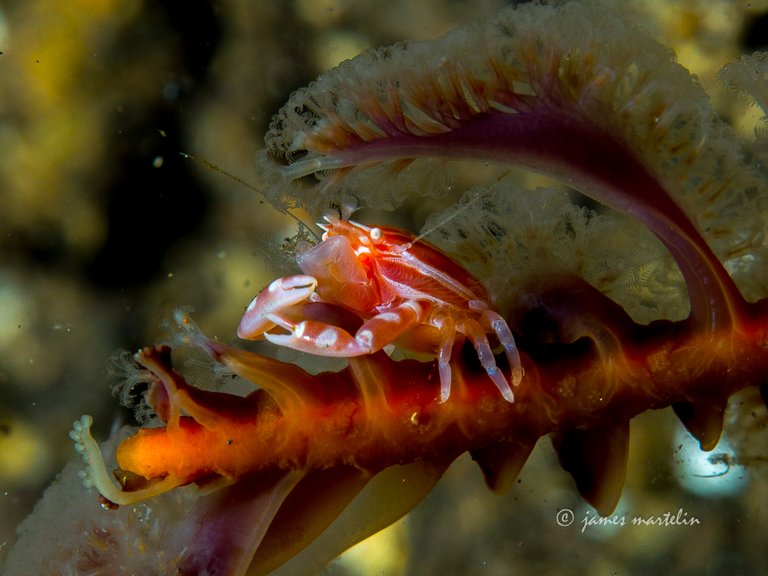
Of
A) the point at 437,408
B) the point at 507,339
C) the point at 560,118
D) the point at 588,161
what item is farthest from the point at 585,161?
the point at 437,408

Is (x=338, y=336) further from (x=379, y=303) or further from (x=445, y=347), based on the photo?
(x=379, y=303)

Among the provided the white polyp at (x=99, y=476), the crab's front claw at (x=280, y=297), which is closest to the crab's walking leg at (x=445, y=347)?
the crab's front claw at (x=280, y=297)

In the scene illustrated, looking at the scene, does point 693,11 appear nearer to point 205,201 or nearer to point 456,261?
point 456,261

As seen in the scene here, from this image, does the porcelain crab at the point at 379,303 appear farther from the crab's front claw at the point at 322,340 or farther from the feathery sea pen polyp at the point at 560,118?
the feathery sea pen polyp at the point at 560,118

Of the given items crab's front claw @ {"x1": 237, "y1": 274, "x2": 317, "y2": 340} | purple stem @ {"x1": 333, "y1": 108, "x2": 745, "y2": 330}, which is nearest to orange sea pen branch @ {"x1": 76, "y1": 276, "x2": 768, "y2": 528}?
purple stem @ {"x1": 333, "y1": 108, "x2": 745, "y2": 330}

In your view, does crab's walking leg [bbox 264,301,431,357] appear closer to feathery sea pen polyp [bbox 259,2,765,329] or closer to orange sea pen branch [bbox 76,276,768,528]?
orange sea pen branch [bbox 76,276,768,528]

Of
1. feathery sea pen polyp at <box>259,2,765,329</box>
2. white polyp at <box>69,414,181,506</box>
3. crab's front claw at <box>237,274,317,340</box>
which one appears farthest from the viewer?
crab's front claw at <box>237,274,317,340</box>
